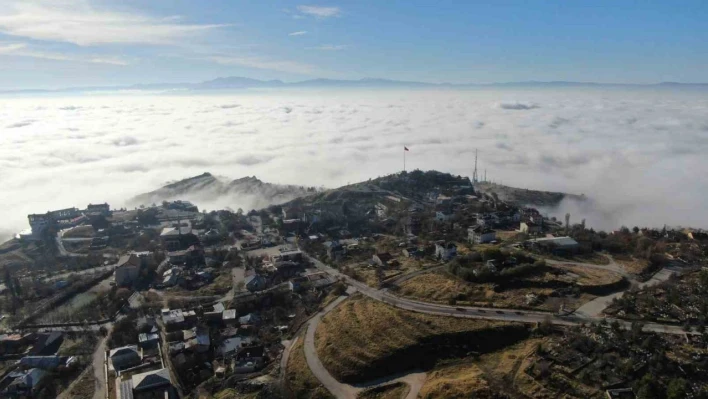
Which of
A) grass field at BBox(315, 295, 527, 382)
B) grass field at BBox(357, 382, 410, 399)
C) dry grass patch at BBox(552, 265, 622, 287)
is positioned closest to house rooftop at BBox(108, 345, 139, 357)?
grass field at BBox(315, 295, 527, 382)

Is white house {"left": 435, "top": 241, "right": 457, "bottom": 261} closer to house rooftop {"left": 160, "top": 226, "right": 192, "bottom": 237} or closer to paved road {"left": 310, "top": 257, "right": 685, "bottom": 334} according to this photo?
paved road {"left": 310, "top": 257, "right": 685, "bottom": 334}

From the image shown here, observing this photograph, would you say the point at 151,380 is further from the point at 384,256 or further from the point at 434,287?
the point at 384,256

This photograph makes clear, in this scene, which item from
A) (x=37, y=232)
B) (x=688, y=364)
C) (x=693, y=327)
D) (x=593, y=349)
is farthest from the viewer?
(x=37, y=232)

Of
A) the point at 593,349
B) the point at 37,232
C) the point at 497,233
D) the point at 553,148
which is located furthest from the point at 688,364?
the point at 553,148

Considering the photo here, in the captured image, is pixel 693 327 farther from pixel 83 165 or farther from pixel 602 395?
pixel 83 165

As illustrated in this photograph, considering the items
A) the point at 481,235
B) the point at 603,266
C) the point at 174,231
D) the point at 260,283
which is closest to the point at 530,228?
the point at 481,235

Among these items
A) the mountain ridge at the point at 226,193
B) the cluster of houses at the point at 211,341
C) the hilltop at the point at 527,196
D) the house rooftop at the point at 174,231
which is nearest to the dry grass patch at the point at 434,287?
the cluster of houses at the point at 211,341
